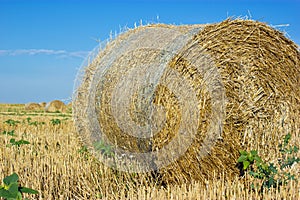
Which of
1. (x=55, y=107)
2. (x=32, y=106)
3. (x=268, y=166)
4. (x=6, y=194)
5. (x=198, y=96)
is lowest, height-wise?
(x=6, y=194)

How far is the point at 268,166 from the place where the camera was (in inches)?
Result: 195

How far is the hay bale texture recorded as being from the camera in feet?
16.3

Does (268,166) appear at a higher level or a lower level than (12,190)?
higher

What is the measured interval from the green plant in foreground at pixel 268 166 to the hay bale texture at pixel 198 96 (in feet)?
0.54

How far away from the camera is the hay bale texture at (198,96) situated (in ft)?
16.3

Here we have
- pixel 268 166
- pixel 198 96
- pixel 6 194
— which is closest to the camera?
pixel 6 194

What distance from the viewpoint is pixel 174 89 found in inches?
195

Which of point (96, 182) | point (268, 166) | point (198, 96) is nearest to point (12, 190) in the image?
point (96, 182)

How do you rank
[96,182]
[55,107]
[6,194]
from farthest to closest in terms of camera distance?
[55,107] → [96,182] → [6,194]

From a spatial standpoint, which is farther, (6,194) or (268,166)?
(268,166)

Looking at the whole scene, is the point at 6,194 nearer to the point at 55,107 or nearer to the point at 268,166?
the point at 268,166

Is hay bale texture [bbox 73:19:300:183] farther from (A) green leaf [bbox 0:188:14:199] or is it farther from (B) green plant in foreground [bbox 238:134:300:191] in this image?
(A) green leaf [bbox 0:188:14:199]

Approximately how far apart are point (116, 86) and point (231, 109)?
1.50m

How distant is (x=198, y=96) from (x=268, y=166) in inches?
44.1
